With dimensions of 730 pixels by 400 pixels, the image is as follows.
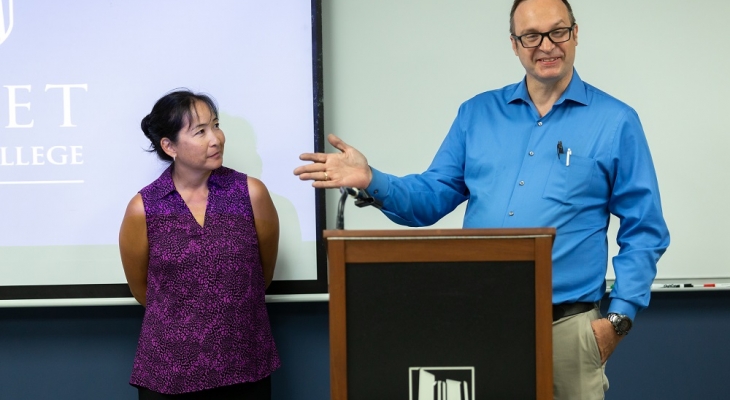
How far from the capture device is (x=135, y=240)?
2518mm

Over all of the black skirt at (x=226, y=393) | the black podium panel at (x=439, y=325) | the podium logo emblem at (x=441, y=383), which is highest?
the black podium panel at (x=439, y=325)

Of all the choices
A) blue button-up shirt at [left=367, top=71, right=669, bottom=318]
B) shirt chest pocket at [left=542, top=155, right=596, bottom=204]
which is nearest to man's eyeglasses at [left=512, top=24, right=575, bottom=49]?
blue button-up shirt at [left=367, top=71, right=669, bottom=318]

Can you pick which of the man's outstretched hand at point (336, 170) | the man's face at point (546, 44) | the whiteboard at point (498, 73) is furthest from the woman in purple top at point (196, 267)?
the man's face at point (546, 44)

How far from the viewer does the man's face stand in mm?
1791

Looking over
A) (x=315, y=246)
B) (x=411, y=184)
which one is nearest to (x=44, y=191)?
(x=315, y=246)

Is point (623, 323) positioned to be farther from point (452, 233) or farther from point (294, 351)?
A: point (294, 351)

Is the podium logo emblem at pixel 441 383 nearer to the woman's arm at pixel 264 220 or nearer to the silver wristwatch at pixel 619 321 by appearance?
the silver wristwatch at pixel 619 321

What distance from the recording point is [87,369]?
2.98 meters

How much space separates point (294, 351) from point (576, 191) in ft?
5.16

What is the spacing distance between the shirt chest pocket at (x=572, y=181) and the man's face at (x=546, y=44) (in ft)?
0.73

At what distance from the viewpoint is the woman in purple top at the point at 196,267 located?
2.43m

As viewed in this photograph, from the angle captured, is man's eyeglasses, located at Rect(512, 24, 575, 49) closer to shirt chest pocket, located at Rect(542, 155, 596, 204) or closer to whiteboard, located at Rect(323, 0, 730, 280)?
shirt chest pocket, located at Rect(542, 155, 596, 204)

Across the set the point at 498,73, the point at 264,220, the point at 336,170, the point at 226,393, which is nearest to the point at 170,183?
the point at 264,220

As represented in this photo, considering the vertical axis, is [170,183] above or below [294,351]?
above
